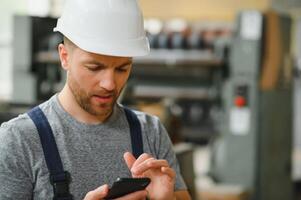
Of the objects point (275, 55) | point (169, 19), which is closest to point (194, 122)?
point (169, 19)

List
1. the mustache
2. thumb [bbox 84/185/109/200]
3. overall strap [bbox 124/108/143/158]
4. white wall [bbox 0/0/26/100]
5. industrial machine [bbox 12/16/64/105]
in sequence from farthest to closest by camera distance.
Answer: white wall [bbox 0/0/26/100] → industrial machine [bbox 12/16/64/105] → overall strap [bbox 124/108/143/158] → the mustache → thumb [bbox 84/185/109/200]

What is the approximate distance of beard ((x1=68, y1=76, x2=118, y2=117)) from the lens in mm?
1419

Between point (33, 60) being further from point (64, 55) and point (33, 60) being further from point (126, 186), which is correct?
point (126, 186)

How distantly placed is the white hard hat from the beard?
103mm

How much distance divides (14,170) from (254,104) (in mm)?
3029

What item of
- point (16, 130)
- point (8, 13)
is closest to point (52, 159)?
point (16, 130)

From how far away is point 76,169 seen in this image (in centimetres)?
140

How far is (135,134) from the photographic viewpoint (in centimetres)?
152

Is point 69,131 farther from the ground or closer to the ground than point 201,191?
farther from the ground

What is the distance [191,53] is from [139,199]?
375 cm

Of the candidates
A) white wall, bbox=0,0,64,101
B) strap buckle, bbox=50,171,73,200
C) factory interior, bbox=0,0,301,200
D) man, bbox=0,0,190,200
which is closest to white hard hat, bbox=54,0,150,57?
man, bbox=0,0,190,200

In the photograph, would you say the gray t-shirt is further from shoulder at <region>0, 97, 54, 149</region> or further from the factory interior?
the factory interior

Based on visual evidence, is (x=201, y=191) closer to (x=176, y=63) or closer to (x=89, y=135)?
(x=176, y=63)

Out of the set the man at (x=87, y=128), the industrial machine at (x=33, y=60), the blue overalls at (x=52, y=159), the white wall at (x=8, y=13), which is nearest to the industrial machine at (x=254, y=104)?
the industrial machine at (x=33, y=60)
